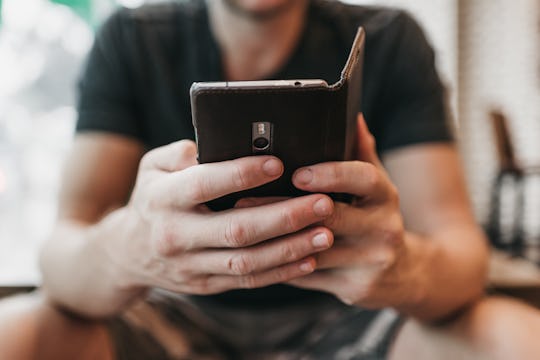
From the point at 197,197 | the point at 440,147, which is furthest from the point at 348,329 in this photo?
the point at 197,197

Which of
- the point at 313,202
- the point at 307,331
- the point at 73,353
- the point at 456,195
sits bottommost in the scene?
the point at 307,331

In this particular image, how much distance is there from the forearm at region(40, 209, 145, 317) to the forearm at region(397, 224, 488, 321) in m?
0.34

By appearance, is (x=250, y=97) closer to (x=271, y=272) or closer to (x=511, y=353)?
(x=271, y=272)

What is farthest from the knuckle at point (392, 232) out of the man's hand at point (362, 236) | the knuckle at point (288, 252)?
the knuckle at point (288, 252)

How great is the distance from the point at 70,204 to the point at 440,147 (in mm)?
641

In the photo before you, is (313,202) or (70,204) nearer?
(313,202)

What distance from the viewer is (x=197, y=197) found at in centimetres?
42

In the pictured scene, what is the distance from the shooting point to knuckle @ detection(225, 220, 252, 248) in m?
0.43

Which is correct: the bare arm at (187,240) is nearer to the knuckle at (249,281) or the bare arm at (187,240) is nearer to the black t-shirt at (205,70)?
the knuckle at (249,281)

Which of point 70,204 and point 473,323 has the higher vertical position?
point 70,204

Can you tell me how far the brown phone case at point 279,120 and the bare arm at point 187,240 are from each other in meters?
0.02

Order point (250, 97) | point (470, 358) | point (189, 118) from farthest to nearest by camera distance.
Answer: point (189, 118) → point (470, 358) → point (250, 97)

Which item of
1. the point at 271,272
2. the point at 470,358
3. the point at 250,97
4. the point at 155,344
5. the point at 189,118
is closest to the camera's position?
the point at 250,97

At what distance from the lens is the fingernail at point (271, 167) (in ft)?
1.33
